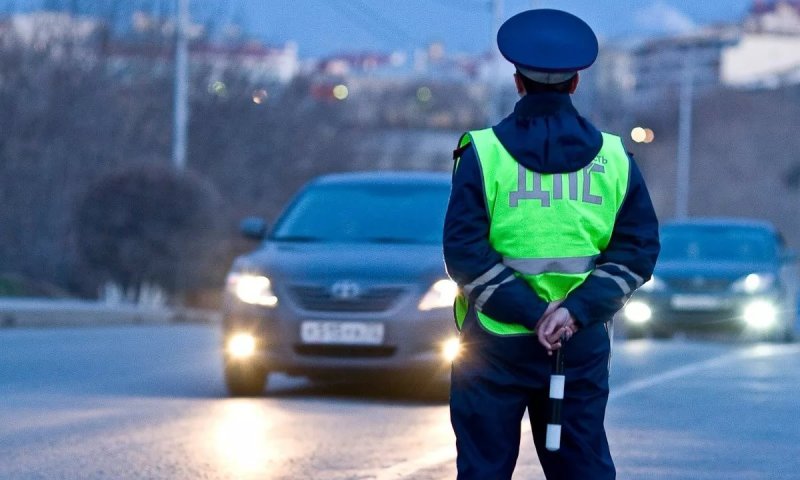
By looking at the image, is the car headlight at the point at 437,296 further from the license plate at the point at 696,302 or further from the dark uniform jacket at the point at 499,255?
the license plate at the point at 696,302

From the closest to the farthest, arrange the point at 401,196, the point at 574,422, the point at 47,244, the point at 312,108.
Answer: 1. the point at 574,422
2. the point at 401,196
3. the point at 47,244
4. the point at 312,108

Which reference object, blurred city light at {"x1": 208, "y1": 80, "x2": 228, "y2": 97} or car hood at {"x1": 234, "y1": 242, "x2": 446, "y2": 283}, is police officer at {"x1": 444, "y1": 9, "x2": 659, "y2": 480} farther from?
blurred city light at {"x1": 208, "y1": 80, "x2": 228, "y2": 97}

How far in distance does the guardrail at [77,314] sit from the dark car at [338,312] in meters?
9.91

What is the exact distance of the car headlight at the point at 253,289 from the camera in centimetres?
1244

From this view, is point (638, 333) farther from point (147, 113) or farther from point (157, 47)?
point (157, 47)

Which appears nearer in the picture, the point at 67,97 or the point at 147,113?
the point at 67,97

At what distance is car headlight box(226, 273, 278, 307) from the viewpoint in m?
12.4

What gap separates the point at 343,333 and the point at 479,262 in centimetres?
724

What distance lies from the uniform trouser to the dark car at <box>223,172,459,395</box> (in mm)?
6996

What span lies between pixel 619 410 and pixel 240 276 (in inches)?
107

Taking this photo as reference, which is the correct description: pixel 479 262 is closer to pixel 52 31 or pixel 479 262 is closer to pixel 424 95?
pixel 52 31

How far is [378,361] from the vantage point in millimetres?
12180

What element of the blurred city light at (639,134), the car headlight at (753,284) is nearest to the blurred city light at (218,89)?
the blurred city light at (639,134)

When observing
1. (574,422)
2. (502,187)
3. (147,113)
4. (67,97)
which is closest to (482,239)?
(502,187)
